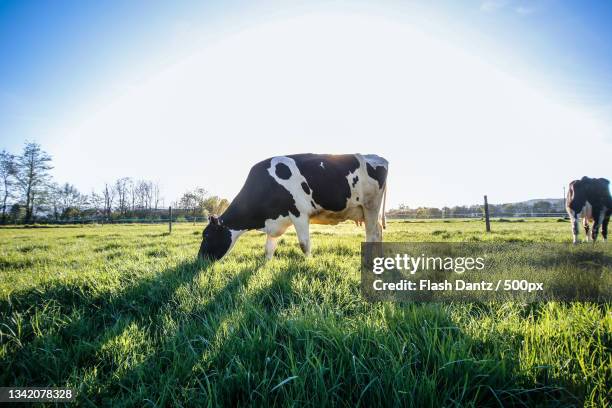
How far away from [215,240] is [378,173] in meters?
4.28

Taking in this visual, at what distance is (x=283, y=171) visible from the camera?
20.2ft

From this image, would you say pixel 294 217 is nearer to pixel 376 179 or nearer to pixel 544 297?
pixel 376 179

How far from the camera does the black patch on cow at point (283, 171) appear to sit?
6.11 meters

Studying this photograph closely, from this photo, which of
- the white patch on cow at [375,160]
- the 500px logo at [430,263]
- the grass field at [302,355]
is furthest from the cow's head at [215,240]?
the white patch on cow at [375,160]

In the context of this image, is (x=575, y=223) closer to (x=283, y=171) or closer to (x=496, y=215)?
(x=283, y=171)

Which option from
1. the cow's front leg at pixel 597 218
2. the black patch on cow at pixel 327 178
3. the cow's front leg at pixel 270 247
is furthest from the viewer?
the cow's front leg at pixel 597 218

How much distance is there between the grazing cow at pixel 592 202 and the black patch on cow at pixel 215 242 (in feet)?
34.4

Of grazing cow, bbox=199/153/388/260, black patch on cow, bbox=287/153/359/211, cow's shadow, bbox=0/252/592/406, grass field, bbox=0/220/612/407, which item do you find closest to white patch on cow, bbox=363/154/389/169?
grazing cow, bbox=199/153/388/260

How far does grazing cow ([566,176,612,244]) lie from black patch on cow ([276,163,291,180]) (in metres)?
9.27

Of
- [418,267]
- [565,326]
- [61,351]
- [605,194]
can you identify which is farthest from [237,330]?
[605,194]

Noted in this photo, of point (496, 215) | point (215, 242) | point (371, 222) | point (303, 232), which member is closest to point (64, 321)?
point (215, 242)

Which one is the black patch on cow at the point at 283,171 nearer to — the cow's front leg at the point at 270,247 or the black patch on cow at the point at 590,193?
the cow's front leg at the point at 270,247

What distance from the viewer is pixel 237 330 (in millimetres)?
2133

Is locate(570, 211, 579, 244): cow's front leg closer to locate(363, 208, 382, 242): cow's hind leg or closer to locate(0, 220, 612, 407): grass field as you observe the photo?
locate(363, 208, 382, 242): cow's hind leg
